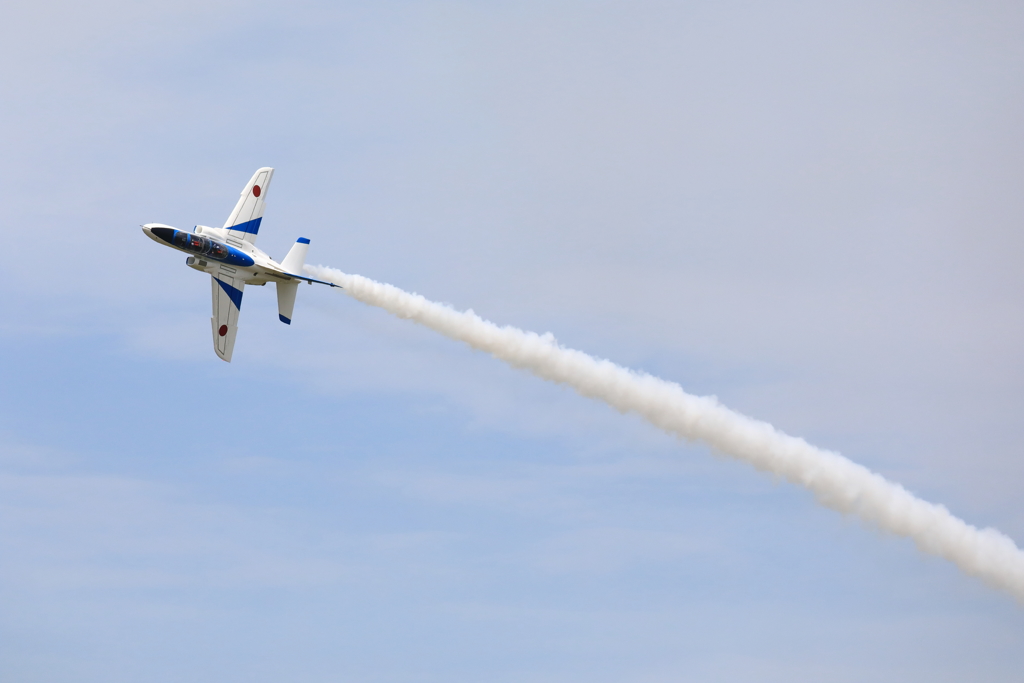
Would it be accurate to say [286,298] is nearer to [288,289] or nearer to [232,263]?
[288,289]

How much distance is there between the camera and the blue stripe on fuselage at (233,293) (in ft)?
257

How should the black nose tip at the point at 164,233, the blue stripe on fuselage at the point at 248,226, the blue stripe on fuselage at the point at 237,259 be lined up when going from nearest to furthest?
the black nose tip at the point at 164,233 < the blue stripe on fuselage at the point at 237,259 < the blue stripe on fuselage at the point at 248,226

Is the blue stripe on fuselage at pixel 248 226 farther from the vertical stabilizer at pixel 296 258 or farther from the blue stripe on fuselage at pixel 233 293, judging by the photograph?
the blue stripe on fuselage at pixel 233 293

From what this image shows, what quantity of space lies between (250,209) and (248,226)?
1.46 m

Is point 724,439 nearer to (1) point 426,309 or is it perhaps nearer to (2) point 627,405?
(2) point 627,405

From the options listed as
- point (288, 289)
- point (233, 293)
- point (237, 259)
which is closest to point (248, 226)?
point (237, 259)

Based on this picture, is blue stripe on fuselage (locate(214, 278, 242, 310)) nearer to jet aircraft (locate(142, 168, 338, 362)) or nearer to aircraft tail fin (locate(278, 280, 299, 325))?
jet aircraft (locate(142, 168, 338, 362))

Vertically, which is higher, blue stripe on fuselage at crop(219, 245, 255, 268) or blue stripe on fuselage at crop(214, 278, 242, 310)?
blue stripe on fuselage at crop(219, 245, 255, 268)

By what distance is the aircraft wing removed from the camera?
7806cm

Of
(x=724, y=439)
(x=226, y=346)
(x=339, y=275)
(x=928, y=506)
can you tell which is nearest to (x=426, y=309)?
(x=339, y=275)

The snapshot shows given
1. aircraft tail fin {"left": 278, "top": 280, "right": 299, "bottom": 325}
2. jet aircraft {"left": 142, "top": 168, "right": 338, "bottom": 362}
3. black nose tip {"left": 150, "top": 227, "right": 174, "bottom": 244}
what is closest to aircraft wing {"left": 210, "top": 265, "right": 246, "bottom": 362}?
jet aircraft {"left": 142, "top": 168, "right": 338, "bottom": 362}

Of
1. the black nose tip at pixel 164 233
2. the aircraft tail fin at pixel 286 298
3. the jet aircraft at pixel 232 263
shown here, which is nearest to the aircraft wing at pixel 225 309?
the jet aircraft at pixel 232 263

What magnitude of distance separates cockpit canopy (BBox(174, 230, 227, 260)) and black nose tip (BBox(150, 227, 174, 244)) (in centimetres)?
30

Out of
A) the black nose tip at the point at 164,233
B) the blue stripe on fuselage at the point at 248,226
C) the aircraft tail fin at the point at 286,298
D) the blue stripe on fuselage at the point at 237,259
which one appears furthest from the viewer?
the blue stripe on fuselage at the point at 248,226
